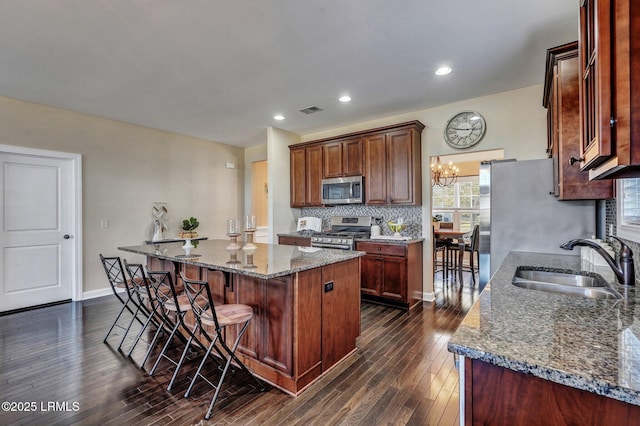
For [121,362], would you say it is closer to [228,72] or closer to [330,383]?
[330,383]

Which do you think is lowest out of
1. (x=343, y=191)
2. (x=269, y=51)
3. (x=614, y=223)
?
(x=614, y=223)

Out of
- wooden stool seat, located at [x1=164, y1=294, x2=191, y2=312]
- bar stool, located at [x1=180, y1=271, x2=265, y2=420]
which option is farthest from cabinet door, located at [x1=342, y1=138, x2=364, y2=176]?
wooden stool seat, located at [x1=164, y1=294, x2=191, y2=312]

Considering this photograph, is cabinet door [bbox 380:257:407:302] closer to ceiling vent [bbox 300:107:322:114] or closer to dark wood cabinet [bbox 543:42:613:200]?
dark wood cabinet [bbox 543:42:613:200]

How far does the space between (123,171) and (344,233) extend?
3.63 m

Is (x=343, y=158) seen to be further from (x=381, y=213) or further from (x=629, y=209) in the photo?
(x=629, y=209)

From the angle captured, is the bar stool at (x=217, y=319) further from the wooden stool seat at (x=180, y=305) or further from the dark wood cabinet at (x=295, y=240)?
the dark wood cabinet at (x=295, y=240)

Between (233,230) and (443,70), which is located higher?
(443,70)

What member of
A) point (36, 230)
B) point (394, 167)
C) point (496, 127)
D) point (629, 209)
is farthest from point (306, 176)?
point (629, 209)

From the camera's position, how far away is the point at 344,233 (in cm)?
464

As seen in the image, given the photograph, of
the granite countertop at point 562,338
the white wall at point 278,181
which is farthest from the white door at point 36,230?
the granite countertop at point 562,338

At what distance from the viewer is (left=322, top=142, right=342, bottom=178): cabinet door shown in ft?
15.5

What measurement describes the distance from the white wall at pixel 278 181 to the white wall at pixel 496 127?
1945 millimetres

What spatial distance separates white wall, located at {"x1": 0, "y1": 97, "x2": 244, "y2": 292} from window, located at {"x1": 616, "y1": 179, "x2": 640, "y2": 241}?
5.68 m

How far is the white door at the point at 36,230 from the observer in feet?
12.4
